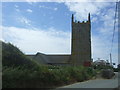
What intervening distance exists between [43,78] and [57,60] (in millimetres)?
77656

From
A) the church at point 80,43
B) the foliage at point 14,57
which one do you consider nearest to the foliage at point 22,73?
the foliage at point 14,57

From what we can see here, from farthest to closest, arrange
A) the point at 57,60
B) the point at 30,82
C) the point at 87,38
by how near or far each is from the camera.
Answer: the point at 57,60 → the point at 87,38 → the point at 30,82

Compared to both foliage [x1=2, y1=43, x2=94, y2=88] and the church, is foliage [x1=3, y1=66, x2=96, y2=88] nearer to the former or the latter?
foliage [x1=2, y1=43, x2=94, y2=88]

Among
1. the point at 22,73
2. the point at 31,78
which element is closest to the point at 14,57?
the point at 31,78

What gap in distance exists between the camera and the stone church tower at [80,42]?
→ 83.1 meters

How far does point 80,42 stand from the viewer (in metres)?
85.9

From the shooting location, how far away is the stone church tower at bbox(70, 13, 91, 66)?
83.1m

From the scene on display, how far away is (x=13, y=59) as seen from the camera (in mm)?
18641

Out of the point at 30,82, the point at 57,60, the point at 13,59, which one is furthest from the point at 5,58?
the point at 57,60

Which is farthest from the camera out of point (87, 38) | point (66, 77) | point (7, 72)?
point (87, 38)

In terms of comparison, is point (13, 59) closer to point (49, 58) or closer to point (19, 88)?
point (19, 88)

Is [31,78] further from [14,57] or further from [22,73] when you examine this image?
[14,57]

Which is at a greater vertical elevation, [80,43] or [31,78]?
[80,43]

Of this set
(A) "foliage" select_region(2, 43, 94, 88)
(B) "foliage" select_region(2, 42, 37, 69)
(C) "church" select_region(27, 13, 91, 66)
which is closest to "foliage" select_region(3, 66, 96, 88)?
(A) "foliage" select_region(2, 43, 94, 88)
